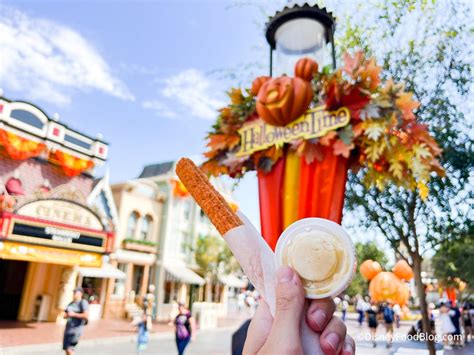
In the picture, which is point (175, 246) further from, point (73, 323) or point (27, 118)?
point (73, 323)

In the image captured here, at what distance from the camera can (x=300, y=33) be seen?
4074mm

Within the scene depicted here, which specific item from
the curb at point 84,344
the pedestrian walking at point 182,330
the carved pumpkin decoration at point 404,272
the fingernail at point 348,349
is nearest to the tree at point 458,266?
the carved pumpkin decoration at point 404,272

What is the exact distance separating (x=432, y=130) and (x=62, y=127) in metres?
14.2

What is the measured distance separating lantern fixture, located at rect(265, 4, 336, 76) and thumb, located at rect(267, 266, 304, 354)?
3.14 metres

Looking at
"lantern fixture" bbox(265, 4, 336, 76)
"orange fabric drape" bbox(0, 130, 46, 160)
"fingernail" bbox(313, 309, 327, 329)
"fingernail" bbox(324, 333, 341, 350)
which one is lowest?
"fingernail" bbox(324, 333, 341, 350)

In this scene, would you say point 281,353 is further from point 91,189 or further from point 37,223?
point 91,189

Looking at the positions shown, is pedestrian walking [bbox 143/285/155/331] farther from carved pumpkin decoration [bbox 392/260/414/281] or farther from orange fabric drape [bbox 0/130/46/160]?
carved pumpkin decoration [bbox 392/260/414/281]

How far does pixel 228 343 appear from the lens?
45.9 ft

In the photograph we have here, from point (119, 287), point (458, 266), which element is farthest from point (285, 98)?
point (458, 266)

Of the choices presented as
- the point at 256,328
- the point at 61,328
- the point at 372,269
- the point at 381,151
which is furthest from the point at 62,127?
the point at 256,328

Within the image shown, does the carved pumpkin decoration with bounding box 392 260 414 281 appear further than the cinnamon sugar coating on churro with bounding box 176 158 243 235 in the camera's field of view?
Yes

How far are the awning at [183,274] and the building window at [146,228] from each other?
2172mm

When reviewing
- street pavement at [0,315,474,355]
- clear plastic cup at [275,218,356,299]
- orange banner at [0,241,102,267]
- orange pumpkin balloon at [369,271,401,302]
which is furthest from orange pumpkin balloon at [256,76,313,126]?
orange banner at [0,241,102,267]

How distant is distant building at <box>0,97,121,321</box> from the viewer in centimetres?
1258
